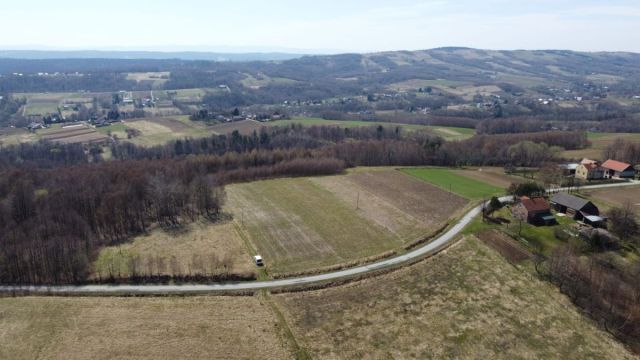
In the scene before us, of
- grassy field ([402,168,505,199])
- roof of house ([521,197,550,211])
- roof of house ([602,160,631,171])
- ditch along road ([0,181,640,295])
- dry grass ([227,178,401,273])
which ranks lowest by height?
ditch along road ([0,181,640,295])

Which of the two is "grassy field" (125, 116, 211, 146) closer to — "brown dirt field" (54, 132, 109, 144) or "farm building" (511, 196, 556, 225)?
"brown dirt field" (54, 132, 109, 144)

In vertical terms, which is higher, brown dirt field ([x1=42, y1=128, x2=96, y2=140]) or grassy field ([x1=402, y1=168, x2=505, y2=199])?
brown dirt field ([x1=42, y1=128, x2=96, y2=140])

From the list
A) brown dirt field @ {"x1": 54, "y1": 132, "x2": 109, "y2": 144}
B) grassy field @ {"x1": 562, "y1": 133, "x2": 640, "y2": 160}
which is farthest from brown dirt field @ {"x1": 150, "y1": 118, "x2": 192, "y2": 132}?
grassy field @ {"x1": 562, "y1": 133, "x2": 640, "y2": 160}

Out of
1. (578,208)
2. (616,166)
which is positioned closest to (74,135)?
(578,208)

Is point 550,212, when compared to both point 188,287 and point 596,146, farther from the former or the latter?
point 596,146

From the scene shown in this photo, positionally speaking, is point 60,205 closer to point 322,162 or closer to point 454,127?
point 322,162

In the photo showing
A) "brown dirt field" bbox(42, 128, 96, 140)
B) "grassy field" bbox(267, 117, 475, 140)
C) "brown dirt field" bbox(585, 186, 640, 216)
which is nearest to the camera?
"brown dirt field" bbox(585, 186, 640, 216)

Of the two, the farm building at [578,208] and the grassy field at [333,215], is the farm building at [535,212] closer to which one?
the farm building at [578,208]

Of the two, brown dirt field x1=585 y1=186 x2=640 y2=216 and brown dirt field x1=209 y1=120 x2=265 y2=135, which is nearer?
brown dirt field x1=585 y1=186 x2=640 y2=216

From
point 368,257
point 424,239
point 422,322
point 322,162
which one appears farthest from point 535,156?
point 422,322
